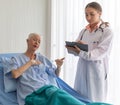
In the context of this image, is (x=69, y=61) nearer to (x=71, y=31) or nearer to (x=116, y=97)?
(x=71, y=31)

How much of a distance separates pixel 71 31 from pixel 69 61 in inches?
16.2

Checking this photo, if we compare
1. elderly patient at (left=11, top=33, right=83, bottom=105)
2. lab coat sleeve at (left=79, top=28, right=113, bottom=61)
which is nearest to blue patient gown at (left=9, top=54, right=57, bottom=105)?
elderly patient at (left=11, top=33, right=83, bottom=105)

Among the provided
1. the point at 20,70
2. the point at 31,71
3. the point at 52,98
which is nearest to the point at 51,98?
the point at 52,98

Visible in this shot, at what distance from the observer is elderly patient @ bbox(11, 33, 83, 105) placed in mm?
2250

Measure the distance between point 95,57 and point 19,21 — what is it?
149cm

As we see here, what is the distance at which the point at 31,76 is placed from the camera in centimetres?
234

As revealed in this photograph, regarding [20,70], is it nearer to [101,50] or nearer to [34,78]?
[34,78]

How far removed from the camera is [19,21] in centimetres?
341

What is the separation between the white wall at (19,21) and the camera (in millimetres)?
3295

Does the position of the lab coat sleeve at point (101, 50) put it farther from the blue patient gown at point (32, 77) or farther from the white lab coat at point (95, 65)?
the blue patient gown at point (32, 77)

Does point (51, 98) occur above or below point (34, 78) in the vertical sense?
above

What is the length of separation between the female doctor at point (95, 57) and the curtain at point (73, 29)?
0.41 meters

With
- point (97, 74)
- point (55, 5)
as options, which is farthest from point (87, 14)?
point (55, 5)

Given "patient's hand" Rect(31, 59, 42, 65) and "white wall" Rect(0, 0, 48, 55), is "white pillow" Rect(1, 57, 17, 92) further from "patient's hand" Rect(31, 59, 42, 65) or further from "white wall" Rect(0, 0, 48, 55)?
"white wall" Rect(0, 0, 48, 55)
